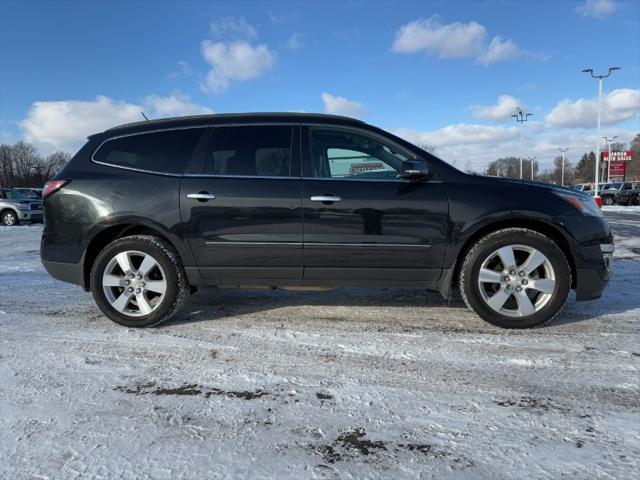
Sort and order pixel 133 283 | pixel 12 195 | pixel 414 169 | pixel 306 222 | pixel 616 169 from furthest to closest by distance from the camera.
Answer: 1. pixel 616 169
2. pixel 12 195
3. pixel 133 283
4. pixel 306 222
5. pixel 414 169

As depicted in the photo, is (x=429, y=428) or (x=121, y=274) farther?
(x=121, y=274)

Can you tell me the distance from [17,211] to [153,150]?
1735cm

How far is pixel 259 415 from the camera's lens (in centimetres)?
212

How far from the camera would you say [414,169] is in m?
3.21

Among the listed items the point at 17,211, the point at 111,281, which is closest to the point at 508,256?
the point at 111,281

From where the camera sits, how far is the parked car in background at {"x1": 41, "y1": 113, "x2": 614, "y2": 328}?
3293 millimetres

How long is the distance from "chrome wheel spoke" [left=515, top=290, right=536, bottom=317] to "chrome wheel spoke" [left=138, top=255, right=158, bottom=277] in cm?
304

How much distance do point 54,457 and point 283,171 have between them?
2.41 m

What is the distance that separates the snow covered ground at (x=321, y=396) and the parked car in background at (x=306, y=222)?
38 cm

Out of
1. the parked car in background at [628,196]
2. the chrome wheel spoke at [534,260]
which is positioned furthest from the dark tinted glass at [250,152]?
the parked car in background at [628,196]

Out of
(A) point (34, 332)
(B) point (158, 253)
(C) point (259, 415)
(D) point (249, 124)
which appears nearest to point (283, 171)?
(D) point (249, 124)

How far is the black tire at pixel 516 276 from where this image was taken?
3254mm

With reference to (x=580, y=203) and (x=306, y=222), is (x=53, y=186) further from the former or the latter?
(x=580, y=203)

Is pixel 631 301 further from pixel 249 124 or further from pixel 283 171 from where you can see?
pixel 249 124
